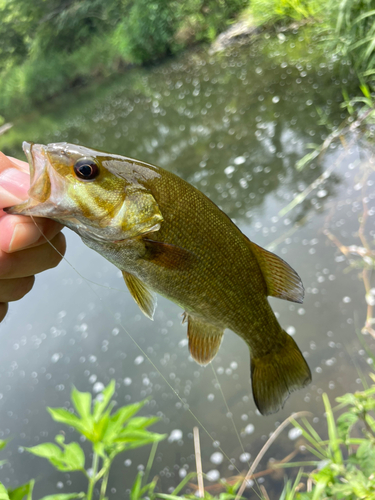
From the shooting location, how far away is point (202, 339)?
139cm

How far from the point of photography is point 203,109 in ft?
→ 34.6

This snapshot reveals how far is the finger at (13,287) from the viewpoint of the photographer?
1.46 meters

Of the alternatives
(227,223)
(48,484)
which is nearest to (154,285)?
(227,223)

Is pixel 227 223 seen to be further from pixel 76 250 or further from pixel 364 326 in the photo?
pixel 76 250

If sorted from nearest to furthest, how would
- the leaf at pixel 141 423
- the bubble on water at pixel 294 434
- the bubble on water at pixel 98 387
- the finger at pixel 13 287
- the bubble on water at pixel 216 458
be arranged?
1. the finger at pixel 13 287
2. the leaf at pixel 141 423
3. the bubble on water at pixel 294 434
4. the bubble on water at pixel 216 458
5. the bubble on water at pixel 98 387

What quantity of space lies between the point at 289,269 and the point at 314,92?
321 inches

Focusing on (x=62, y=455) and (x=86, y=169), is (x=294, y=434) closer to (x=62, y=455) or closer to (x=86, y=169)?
(x=62, y=455)

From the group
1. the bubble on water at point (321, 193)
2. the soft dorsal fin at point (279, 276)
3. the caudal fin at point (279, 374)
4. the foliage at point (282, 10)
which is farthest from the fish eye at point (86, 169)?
the foliage at point (282, 10)

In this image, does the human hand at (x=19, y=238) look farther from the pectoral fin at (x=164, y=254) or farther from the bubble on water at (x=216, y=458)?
the bubble on water at (x=216, y=458)

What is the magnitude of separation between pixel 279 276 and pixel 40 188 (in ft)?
2.75

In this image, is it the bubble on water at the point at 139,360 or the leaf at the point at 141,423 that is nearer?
the leaf at the point at 141,423

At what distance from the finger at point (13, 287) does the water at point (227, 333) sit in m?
0.37

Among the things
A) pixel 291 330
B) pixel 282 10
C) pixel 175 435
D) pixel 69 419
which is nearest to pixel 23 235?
pixel 69 419

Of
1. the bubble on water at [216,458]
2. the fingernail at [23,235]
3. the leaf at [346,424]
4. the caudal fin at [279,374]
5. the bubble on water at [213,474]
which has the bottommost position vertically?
the bubble on water at [216,458]
